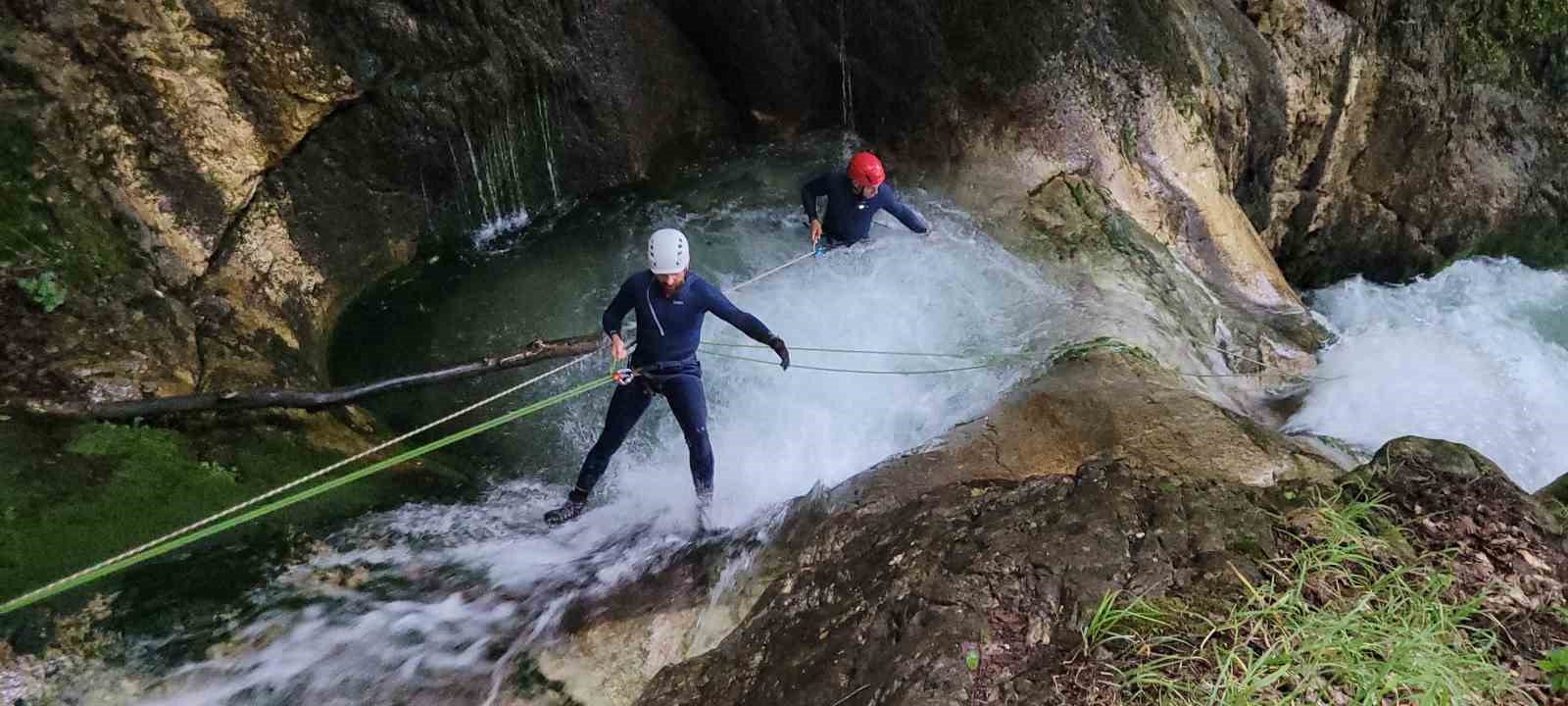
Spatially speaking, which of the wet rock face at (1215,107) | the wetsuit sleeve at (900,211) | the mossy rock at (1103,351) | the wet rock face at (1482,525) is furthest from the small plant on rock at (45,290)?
the wet rock face at (1482,525)

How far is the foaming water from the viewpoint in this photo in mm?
6223

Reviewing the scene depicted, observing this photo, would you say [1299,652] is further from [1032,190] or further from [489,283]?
[489,283]

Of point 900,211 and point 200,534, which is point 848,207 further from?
point 200,534

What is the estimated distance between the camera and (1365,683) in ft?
8.81

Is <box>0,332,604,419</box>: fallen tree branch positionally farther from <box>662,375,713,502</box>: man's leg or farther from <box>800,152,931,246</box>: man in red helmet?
<box>800,152,931,246</box>: man in red helmet

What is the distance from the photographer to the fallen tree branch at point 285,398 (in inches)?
177

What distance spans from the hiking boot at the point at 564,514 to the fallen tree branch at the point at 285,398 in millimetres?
1107

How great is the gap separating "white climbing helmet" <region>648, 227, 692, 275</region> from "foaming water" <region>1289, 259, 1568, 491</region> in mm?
4447

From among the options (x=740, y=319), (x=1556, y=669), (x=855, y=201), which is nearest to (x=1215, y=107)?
(x=855, y=201)

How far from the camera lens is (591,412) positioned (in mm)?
6398

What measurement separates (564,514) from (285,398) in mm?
1838

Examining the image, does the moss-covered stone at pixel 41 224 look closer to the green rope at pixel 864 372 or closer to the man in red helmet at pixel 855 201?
the green rope at pixel 864 372

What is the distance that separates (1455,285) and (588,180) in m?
11.1

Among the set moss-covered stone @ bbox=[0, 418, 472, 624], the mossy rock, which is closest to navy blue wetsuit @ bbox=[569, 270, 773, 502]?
moss-covered stone @ bbox=[0, 418, 472, 624]
